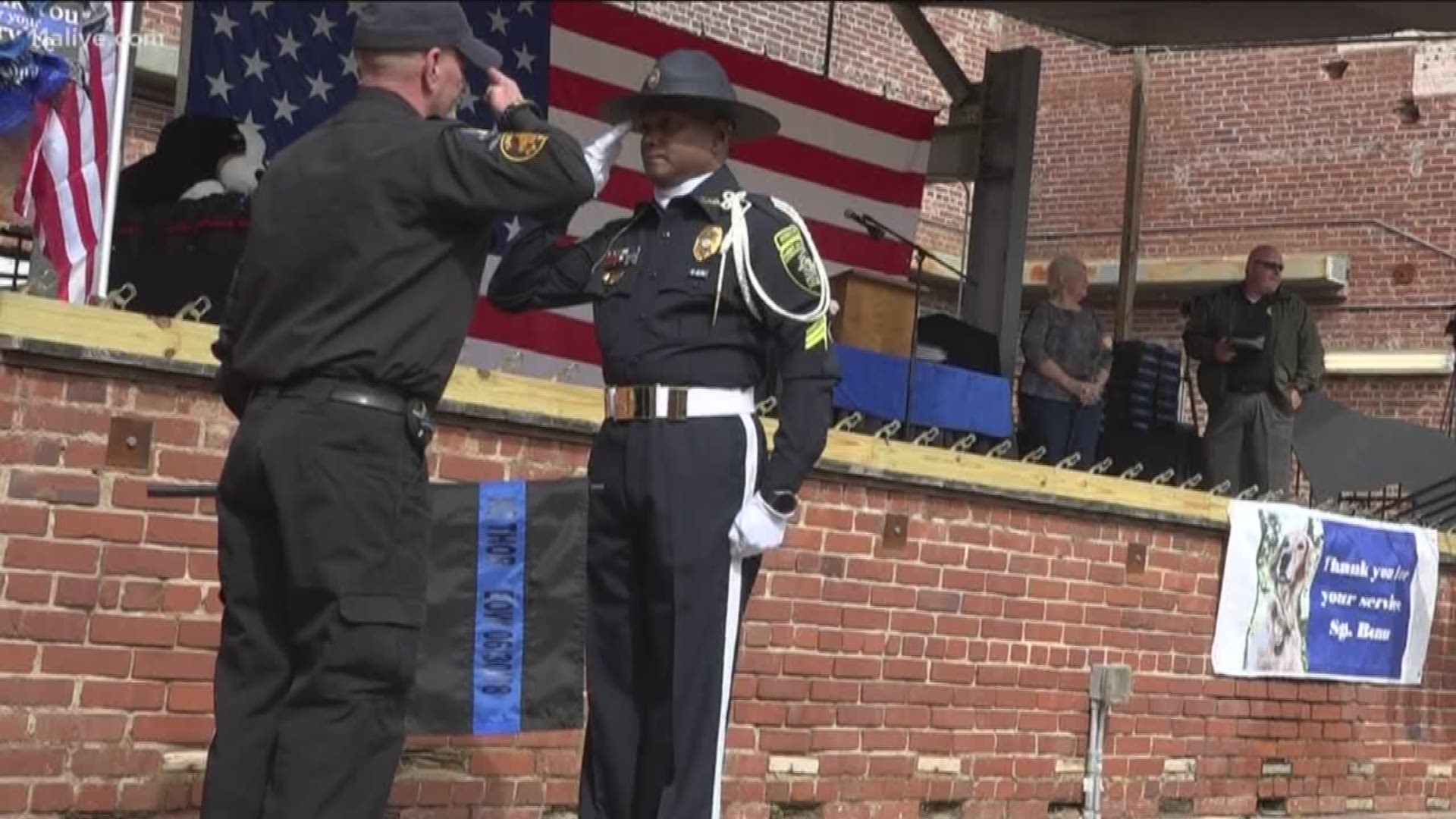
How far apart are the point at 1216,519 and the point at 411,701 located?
4.46m

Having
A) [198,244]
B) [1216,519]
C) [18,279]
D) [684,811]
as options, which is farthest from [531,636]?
[1216,519]

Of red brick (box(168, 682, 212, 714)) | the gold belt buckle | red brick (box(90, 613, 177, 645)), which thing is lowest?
red brick (box(168, 682, 212, 714))

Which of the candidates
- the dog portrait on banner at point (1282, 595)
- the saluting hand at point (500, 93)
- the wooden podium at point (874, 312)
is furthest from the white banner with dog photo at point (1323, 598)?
the saluting hand at point (500, 93)

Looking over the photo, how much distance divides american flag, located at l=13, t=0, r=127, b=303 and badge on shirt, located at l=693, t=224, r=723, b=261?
2.09 metres

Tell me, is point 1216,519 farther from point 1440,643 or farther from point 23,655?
point 23,655

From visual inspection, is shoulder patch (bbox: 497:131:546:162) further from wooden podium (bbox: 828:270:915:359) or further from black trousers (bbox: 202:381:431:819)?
wooden podium (bbox: 828:270:915:359)

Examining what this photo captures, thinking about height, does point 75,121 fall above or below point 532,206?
above

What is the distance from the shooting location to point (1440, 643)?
1066cm

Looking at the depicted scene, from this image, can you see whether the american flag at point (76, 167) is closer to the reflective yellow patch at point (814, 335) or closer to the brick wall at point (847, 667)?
the brick wall at point (847, 667)

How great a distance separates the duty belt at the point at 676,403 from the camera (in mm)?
5168

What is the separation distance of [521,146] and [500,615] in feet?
6.73

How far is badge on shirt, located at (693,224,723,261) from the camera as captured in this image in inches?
204

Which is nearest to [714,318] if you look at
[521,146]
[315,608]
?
[521,146]

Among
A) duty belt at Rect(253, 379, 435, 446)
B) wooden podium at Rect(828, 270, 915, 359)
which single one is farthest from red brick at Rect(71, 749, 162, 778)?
wooden podium at Rect(828, 270, 915, 359)
